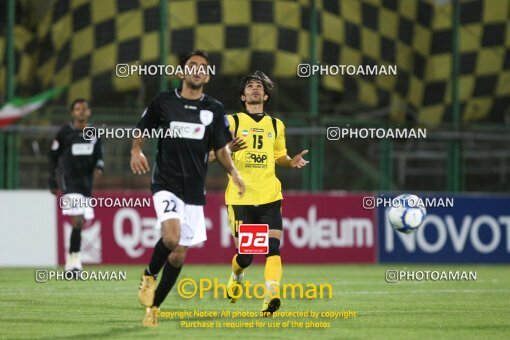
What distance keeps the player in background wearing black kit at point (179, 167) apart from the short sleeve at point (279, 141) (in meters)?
1.56

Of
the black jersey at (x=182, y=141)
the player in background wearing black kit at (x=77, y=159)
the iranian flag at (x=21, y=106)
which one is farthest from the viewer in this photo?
the iranian flag at (x=21, y=106)

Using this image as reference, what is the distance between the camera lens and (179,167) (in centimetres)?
884

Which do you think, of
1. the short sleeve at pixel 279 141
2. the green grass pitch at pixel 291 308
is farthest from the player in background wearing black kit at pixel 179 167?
the short sleeve at pixel 279 141

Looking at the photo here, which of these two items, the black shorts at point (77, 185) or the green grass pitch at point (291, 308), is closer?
the green grass pitch at point (291, 308)

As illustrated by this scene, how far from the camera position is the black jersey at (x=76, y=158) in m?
15.0

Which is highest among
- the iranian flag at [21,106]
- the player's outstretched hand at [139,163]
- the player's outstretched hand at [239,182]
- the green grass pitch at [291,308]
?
the iranian flag at [21,106]

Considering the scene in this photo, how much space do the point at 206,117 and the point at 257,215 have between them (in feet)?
5.71

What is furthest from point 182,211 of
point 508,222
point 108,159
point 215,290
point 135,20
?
point 508,222

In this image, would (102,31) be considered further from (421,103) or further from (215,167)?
(421,103)

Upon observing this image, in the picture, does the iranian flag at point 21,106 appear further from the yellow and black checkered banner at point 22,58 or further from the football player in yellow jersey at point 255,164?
the football player in yellow jersey at point 255,164

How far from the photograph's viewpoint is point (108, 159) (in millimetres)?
18109

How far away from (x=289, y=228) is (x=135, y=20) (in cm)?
442

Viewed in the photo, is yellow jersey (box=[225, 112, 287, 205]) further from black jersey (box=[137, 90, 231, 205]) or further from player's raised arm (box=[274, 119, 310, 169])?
black jersey (box=[137, 90, 231, 205])

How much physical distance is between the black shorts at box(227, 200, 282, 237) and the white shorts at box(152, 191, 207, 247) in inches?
63.7
